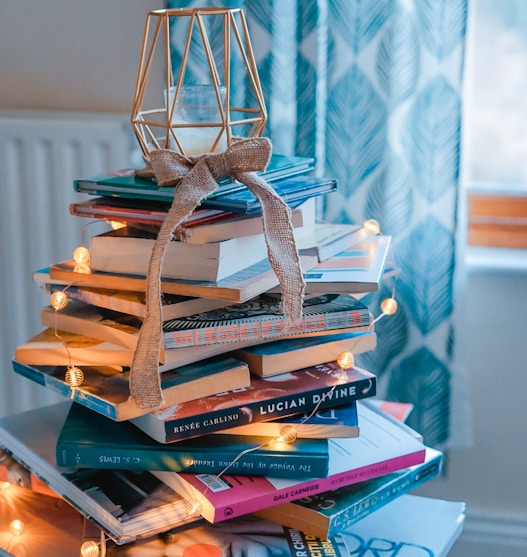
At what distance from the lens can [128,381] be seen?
0.75 metres

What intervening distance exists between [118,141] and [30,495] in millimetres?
668

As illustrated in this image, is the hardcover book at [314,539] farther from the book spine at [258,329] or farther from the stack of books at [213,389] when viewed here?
the book spine at [258,329]

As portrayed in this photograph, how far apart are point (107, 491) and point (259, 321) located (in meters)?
0.22

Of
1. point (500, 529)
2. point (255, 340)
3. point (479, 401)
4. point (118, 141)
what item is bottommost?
point (500, 529)

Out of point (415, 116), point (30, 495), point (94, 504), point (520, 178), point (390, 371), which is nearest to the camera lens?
point (94, 504)

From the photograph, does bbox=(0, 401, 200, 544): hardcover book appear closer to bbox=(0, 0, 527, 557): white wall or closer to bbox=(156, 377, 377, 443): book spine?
bbox=(156, 377, 377, 443): book spine

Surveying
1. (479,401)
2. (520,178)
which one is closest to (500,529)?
(479,401)

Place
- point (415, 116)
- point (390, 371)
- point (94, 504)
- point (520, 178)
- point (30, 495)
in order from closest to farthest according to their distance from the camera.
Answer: point (94, 504) < point (30, 495) < point (415, 116) < point (390, 371) < point (520, 178)

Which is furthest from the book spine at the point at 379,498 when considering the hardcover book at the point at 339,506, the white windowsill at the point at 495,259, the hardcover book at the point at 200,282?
the white windowsill at the point at 495,259

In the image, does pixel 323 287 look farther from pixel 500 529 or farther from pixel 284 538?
pixel 500 529

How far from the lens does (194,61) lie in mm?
1277

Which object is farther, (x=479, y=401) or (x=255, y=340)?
(x=479, y=401)

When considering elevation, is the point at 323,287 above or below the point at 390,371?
above

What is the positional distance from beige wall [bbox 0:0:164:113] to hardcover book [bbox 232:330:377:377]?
743mm
